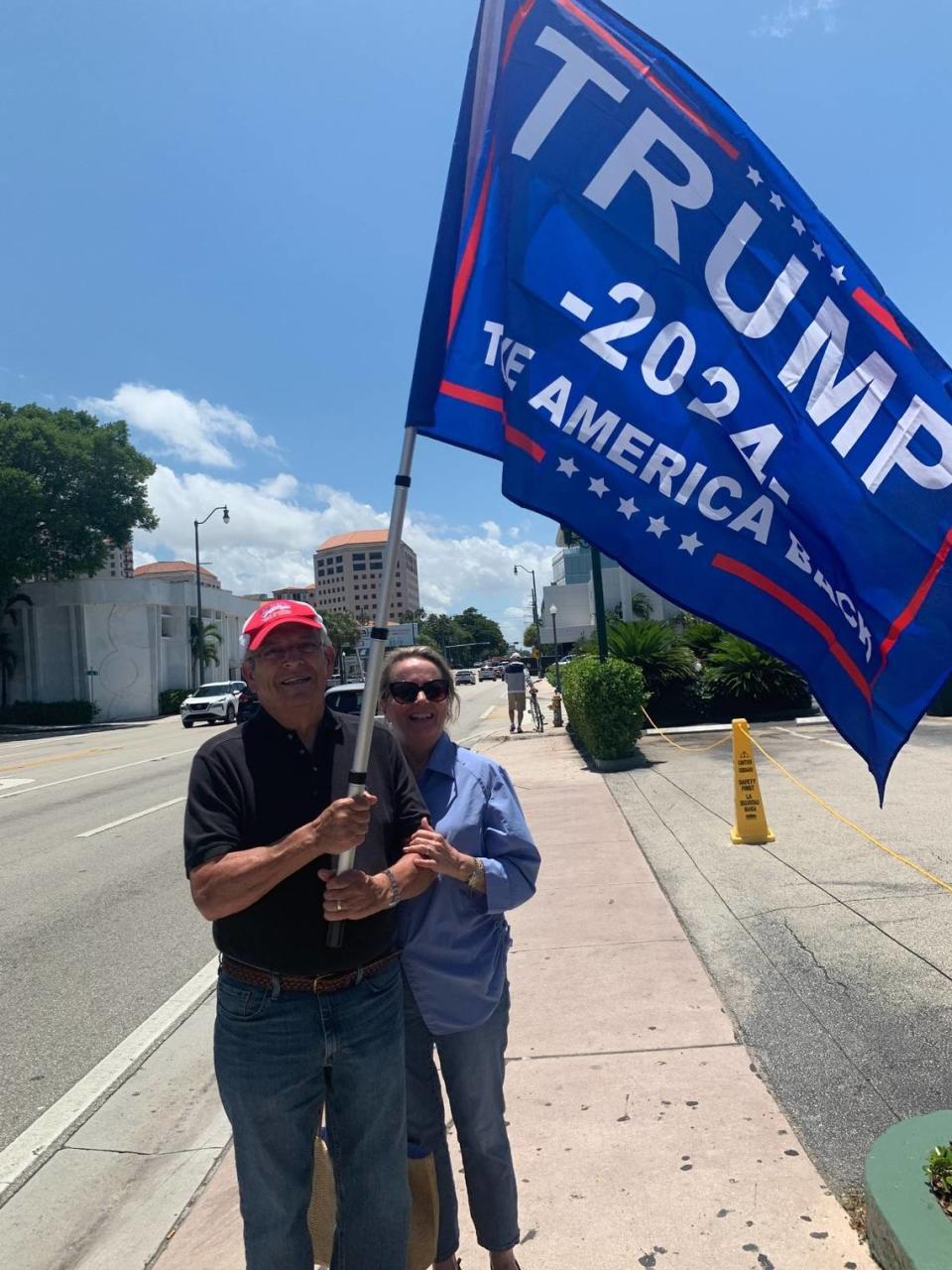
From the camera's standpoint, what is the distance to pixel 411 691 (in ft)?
8.90

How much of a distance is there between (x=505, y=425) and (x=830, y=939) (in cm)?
410

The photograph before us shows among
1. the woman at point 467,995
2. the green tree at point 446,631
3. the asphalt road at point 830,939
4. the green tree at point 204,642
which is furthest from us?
the green tree at point 446,631

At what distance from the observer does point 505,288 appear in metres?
2.67

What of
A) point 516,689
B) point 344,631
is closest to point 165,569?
point 344,631

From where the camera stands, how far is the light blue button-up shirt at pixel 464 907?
248 centimetres

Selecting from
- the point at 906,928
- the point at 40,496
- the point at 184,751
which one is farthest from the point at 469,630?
the point at 906,928

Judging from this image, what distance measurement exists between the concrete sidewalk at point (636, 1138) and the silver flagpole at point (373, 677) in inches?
61.2

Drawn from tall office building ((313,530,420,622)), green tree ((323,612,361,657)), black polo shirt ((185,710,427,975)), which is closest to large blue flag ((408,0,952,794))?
black polo shirt ((185,710,427,975))

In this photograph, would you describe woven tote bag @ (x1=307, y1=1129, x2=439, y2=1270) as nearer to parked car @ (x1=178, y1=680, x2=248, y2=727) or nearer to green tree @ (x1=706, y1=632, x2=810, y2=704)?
green tree @ (x1=706, y1=632, x2=810, y2=704)

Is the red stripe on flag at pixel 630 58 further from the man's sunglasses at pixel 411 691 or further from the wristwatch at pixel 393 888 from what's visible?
the wristwatch at pixel 393 888

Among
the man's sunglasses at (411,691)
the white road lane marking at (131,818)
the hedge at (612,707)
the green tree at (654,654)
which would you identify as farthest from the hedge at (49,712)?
the man's sunglasses at (411,691)

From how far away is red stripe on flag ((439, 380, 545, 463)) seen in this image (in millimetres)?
2604

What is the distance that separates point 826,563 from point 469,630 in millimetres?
167800

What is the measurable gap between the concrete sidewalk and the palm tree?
4779 cm
